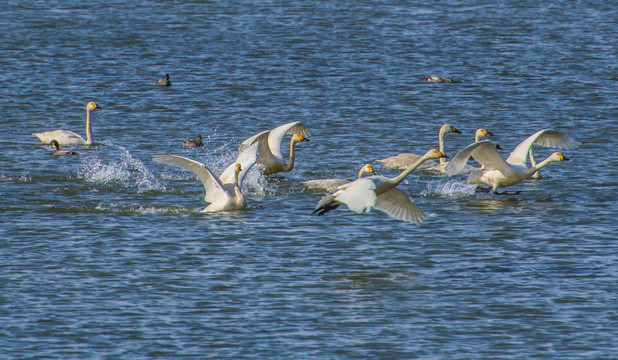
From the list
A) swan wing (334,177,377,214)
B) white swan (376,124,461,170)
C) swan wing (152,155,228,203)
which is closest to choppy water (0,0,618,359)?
swan wing (152,155,228,203)

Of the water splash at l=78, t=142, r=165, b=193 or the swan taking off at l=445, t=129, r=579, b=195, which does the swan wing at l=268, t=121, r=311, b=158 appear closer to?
the water splash at l=78, t=142, r=165, b=193

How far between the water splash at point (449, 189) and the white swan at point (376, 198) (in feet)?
11.0

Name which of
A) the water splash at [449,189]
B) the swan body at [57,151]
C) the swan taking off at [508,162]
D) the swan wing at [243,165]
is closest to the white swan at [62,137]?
the swan body at [57,151]

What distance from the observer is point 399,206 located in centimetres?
1326

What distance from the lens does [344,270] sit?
41.9 feet

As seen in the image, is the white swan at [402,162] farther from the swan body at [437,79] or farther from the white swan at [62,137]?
the swan body at [437,79]

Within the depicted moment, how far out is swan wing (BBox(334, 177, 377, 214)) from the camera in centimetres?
1152

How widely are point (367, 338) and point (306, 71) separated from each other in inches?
748

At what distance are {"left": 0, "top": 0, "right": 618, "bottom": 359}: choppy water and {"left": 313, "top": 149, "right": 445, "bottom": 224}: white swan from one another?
0.56 meters

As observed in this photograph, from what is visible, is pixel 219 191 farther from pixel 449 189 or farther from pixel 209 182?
pixel 449 189

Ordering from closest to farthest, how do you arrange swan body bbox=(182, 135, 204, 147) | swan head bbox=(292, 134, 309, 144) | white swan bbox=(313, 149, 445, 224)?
1. white swan bbox=(313, 149, 445, 224)
2. swan head bbox=(292, 134, 309, 144)
3. swan body bbox=(182, 135, 204, 147)

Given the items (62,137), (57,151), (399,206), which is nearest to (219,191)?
(399,206)

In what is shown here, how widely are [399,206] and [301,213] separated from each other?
269 centimetres

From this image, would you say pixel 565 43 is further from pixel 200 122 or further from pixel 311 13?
pixel 200 122
